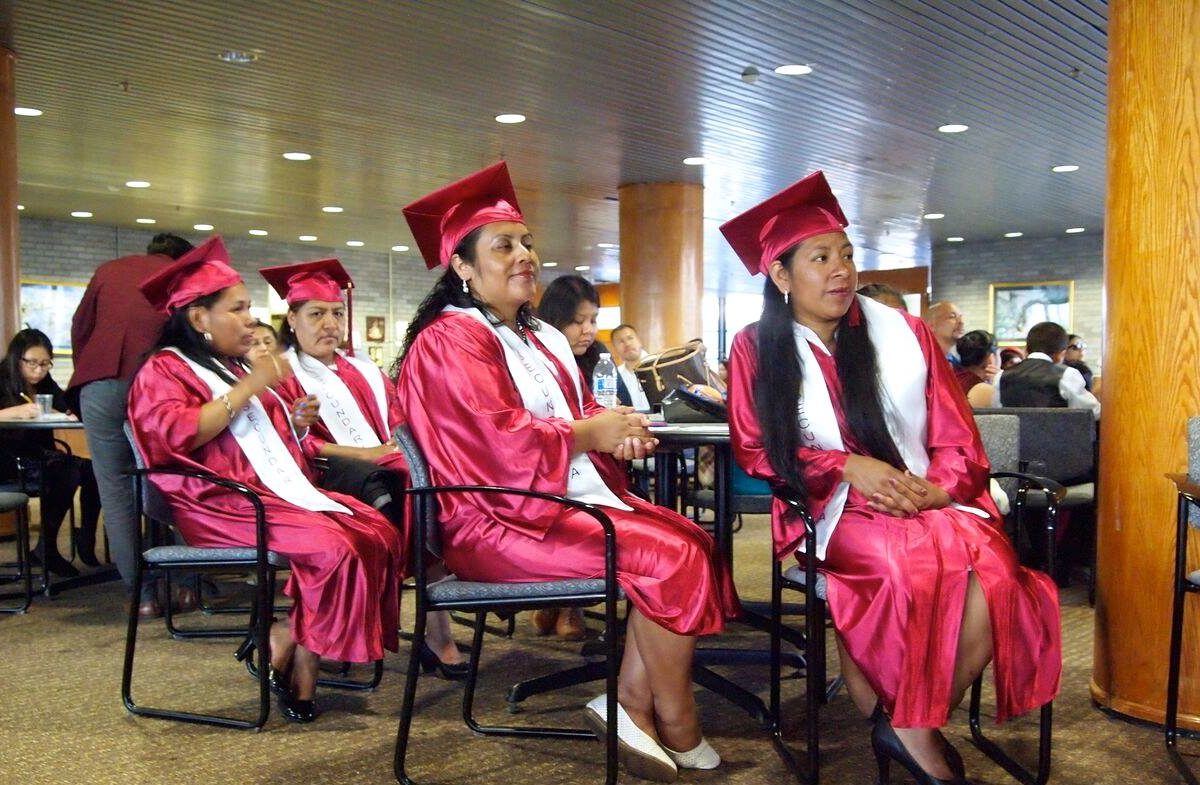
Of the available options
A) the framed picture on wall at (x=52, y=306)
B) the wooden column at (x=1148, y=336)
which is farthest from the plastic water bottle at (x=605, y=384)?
the framed picture on wall at (x=52, y=306)

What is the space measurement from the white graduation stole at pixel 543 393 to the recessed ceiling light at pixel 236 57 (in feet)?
16.9

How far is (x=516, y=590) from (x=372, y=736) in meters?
0.80

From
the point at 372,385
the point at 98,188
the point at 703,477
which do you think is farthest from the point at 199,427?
the point at 98,188

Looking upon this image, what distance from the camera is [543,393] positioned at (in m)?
2.87

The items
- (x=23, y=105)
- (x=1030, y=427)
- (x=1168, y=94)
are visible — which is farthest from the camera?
→ (x=23, y=105)

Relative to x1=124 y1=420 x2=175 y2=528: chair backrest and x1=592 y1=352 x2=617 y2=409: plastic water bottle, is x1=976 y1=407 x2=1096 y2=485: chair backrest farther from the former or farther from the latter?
x1=124 y1=420 x2=175 y2=528: chair backrest

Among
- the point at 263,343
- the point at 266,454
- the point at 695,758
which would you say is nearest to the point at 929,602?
the point at 695,758

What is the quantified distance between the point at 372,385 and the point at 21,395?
2578 millimetres

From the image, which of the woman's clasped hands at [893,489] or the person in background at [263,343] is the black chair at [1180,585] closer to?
the woman's clasped hands at [893,489]

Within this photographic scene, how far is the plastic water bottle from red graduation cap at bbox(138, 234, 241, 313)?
45.6 inches

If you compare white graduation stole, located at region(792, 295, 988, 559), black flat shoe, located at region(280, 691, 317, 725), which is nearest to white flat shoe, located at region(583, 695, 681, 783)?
white graduation stole, located at region(792, 295, 988, 559)

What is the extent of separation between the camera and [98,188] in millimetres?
12891

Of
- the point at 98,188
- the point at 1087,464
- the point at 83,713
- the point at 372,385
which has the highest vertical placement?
the point at 98,188

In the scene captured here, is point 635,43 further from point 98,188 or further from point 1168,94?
point 98,188
